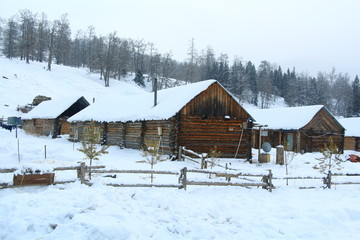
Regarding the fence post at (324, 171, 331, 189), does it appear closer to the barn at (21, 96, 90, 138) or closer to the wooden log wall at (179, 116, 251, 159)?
the wooden log wall at (179, 116, 251, 159)

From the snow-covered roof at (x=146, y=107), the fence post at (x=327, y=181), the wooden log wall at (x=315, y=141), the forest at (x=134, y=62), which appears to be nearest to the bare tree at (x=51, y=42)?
the forest at (x=134, y=62)

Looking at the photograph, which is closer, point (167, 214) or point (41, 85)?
point (167, 214)

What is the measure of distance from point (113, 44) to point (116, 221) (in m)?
59.5

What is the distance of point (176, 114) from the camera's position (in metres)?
18.5

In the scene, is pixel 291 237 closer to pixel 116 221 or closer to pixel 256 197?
pixel 256 197

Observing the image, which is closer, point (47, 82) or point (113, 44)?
point (47, 82)

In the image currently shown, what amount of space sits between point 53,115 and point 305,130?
27.7m

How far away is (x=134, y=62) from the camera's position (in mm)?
78312

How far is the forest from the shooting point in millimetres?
60469

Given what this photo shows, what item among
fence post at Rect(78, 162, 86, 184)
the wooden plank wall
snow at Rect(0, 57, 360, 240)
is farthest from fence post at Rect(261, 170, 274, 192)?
the wooden plank wall

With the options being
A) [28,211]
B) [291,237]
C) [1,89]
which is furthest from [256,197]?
[1,89]

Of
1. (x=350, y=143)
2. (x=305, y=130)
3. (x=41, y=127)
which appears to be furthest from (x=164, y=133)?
(x=350, y=143)

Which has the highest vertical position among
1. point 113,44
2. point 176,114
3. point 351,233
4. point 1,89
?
point 113,44

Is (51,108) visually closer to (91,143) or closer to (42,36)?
(91,143)
